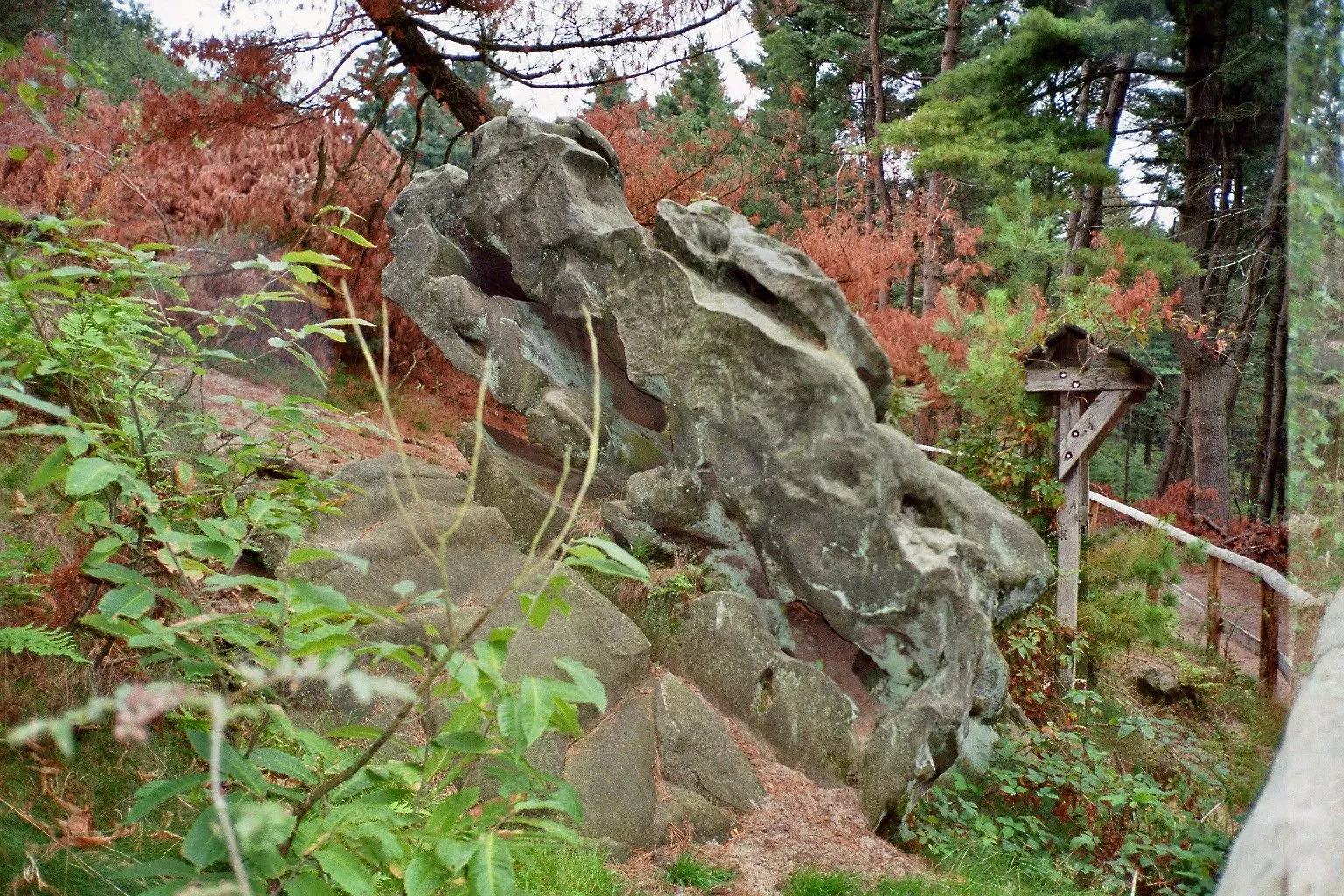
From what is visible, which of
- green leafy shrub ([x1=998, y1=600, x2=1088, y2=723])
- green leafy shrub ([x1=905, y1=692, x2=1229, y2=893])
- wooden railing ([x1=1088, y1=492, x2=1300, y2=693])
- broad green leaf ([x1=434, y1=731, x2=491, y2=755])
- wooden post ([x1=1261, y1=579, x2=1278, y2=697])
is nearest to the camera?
broad green leaf ([x1=434, y1=731, x2=491, y2=755])

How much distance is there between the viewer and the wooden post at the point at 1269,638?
643cm

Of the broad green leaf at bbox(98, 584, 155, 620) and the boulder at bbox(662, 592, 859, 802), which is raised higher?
the broad green leaf at bbox(98, 584, 155, 620)

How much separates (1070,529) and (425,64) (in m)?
5.96

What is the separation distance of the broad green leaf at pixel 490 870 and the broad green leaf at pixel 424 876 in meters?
0.07

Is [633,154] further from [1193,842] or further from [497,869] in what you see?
[497,869]

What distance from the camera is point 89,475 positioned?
59.3 inches

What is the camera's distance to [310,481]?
243cm

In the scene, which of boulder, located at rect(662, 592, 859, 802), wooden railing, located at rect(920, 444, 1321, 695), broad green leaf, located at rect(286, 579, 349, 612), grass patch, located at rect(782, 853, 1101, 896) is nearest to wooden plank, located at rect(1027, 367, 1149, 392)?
wooden railing, located at rect(920, 444, 1321, 695)

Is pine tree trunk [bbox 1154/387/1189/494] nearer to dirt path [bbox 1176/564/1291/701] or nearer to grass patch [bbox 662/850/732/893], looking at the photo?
dirt path [bbox 1176/564/1291/701]

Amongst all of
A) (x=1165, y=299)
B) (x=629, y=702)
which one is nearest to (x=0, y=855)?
(x=629, y=702)

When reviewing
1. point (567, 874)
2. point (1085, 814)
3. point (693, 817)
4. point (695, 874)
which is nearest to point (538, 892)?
point (567, 874)

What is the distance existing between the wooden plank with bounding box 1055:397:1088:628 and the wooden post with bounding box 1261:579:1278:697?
1.22 meters

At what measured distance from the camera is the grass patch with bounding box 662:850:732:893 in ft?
12.0

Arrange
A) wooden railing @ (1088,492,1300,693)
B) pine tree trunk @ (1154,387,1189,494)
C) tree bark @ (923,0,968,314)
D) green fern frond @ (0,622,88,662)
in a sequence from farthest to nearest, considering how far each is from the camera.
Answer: pine tree trunk @ (1154,387,1189,494) → tree bark @ (923,0,968,314) → wooden railing @ (1088,492,1300,693) → green fern frond @ (0,622,88,662)
